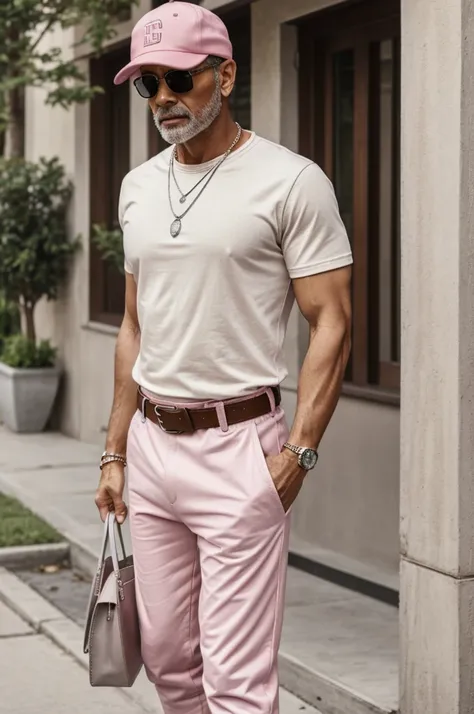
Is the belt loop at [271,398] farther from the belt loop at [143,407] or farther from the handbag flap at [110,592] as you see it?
the handbag flap at [110,592]

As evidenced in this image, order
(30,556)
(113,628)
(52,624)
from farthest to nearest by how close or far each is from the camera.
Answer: (30,556) → (52,624) → (113,628)

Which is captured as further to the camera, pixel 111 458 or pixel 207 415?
pixel 111 458

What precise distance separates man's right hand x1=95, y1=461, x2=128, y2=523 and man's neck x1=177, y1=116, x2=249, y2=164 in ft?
2.95

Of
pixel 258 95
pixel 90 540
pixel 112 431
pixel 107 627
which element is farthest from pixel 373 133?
pixel 107 627

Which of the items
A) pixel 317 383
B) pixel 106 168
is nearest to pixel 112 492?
pixel 317 383

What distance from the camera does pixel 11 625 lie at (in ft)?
20.6

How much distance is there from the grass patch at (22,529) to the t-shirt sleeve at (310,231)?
4.26 m

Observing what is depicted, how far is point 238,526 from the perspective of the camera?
11.5 ft

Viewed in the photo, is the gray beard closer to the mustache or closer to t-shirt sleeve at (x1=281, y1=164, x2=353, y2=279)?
the mustache

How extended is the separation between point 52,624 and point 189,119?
327cm

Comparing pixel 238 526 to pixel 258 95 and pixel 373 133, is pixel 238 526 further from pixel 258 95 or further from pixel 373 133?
pixel 258 95

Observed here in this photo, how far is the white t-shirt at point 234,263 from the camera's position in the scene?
11.4 ft

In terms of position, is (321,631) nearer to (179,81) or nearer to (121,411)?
(121,411)

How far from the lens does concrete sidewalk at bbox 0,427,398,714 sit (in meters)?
4.89
